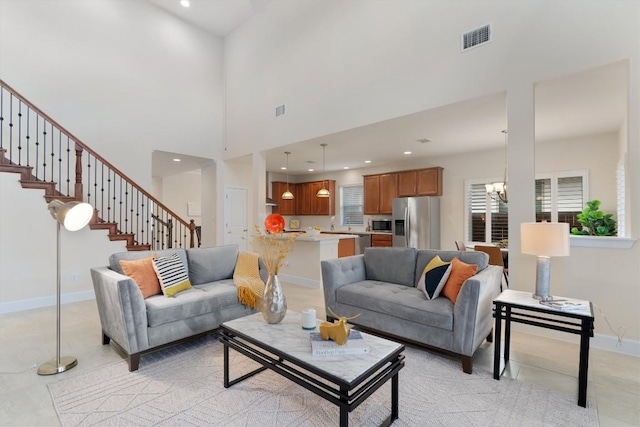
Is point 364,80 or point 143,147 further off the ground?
point 364,80

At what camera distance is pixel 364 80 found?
4414 mm

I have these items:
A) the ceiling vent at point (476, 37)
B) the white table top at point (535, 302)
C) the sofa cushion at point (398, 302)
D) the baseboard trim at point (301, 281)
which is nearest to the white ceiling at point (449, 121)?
the ceiling vent at point (476, 37)

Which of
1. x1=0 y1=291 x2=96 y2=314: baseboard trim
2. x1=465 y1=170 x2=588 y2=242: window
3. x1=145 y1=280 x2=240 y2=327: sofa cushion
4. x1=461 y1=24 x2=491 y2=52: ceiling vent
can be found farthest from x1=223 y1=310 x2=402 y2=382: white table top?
x1=465 y1=170 x2=588 y2=242: window

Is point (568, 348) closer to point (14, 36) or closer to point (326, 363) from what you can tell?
point (326, 363)

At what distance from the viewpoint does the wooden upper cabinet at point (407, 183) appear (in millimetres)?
7093

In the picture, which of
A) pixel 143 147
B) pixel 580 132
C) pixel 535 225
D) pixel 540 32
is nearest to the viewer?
pixel 535 225

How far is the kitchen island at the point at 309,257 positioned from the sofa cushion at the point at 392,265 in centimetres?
164

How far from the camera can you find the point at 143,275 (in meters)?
2.86

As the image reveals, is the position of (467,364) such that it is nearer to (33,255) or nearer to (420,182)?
(420,182)

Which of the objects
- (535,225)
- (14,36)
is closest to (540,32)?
(535,225)

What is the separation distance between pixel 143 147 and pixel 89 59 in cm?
165

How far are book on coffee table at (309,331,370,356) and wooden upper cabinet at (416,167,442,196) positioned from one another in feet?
18.4

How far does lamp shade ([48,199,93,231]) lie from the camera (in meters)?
2.31

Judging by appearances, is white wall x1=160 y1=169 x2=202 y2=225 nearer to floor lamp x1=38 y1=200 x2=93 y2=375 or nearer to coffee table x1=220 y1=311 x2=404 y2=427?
floor lamp x1=38 y1=200 x2=93 y2=375
